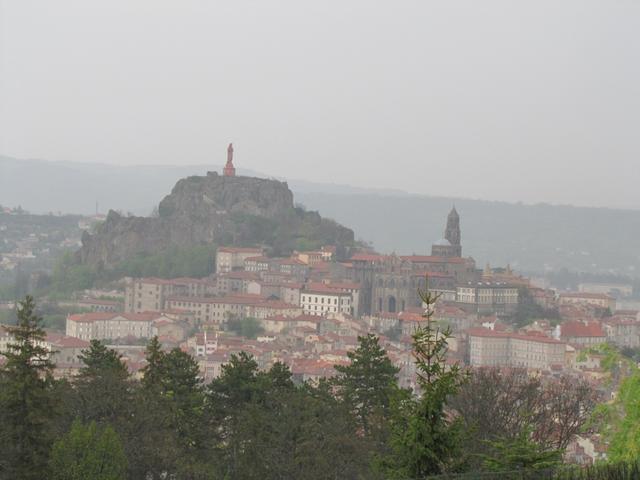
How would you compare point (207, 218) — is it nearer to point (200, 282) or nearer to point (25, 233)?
point (200, 282)

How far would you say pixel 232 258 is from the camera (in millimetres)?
87125

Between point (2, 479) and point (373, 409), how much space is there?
31.8 ft

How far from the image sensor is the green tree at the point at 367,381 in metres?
28.0

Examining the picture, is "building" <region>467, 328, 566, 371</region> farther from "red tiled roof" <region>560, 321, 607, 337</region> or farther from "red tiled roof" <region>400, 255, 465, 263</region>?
"red tiled roof" <region>400, 255, 465, 263</region>

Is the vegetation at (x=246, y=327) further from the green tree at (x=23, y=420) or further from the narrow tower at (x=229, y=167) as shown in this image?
the green tree at (x=23, y=420)

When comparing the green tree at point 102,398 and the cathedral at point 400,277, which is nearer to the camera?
the green tree at point 102,398

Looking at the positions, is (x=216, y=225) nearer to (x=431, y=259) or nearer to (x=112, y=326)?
(x=431, y=259)

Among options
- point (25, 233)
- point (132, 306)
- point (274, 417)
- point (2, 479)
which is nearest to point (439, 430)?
point (2, 479)

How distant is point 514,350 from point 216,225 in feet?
98.2

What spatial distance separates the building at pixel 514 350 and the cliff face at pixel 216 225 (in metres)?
24.0

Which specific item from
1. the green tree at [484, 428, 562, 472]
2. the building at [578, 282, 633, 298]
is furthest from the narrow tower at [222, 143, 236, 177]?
the green tree at [484, 428, 562, 472]

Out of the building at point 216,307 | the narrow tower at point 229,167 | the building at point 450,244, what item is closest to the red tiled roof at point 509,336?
the building at point 216,307

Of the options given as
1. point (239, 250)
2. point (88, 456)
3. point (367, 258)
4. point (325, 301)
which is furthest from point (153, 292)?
point (88, 456)

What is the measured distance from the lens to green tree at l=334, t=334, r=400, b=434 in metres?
28.0
